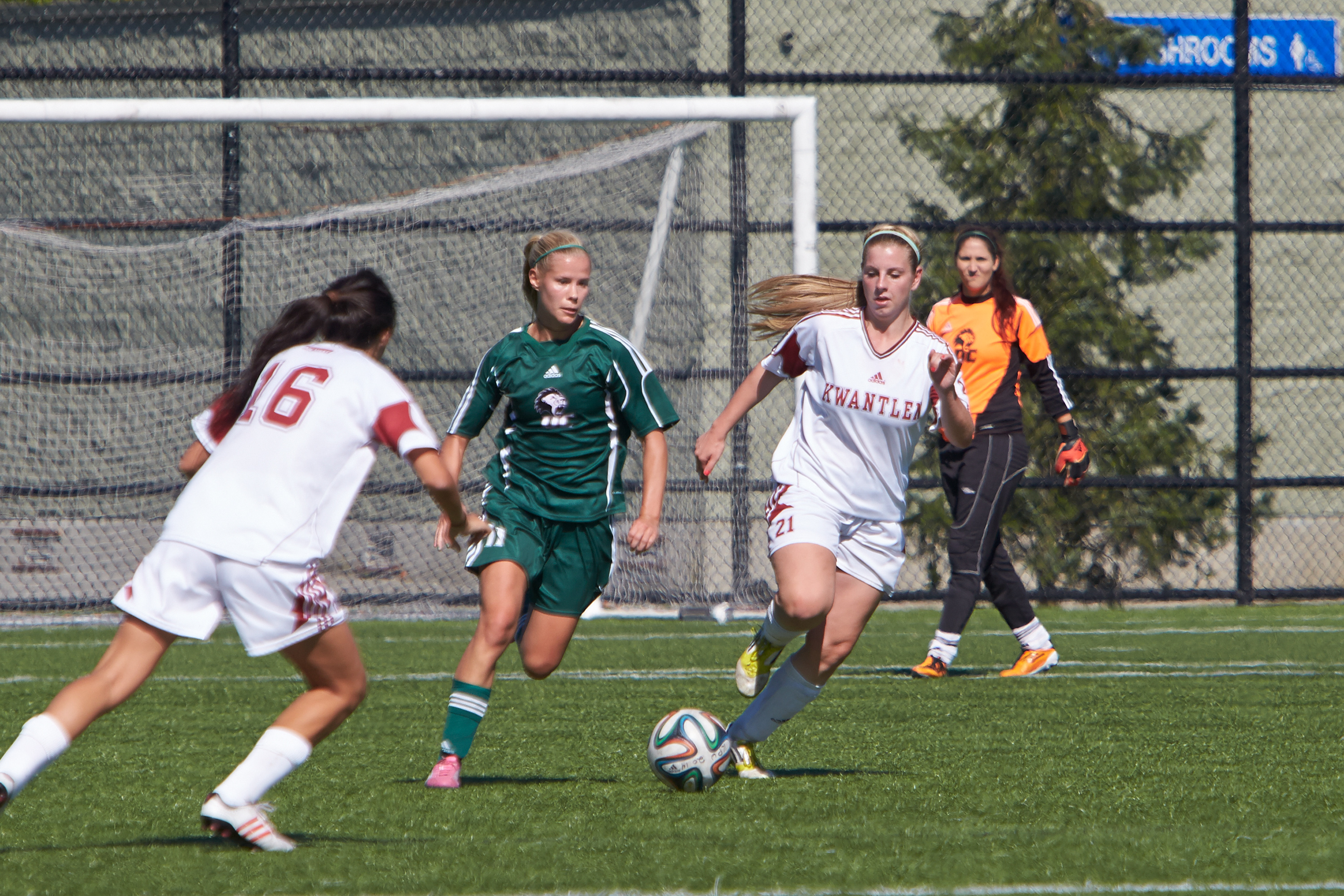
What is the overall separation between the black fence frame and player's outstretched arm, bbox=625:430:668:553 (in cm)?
516

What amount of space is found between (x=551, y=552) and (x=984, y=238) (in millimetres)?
2964

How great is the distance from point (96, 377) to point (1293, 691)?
693 centimetres

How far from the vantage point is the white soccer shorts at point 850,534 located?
451 cm

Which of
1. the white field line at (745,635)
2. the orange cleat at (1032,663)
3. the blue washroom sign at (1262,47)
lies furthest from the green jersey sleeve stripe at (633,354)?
the blue washroom sign at (1262,47)

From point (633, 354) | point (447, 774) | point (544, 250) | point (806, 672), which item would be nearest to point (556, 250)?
point (544, 250)

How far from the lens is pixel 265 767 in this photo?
130 inches

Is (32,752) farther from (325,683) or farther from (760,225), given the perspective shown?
(760,225)

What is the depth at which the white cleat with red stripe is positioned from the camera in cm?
327

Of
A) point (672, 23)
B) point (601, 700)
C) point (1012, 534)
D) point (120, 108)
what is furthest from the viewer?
point (672, 23)

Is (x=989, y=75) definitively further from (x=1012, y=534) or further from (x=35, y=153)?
(x=35, y=153)

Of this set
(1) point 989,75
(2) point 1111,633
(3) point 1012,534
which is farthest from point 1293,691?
(1) point 989,75

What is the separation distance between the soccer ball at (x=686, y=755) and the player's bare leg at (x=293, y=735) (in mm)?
1002

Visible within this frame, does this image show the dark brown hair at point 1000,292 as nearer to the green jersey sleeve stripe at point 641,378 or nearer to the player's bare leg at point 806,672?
the green jersey sleeve stripe at point 641,378

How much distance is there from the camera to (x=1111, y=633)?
8992 mm
